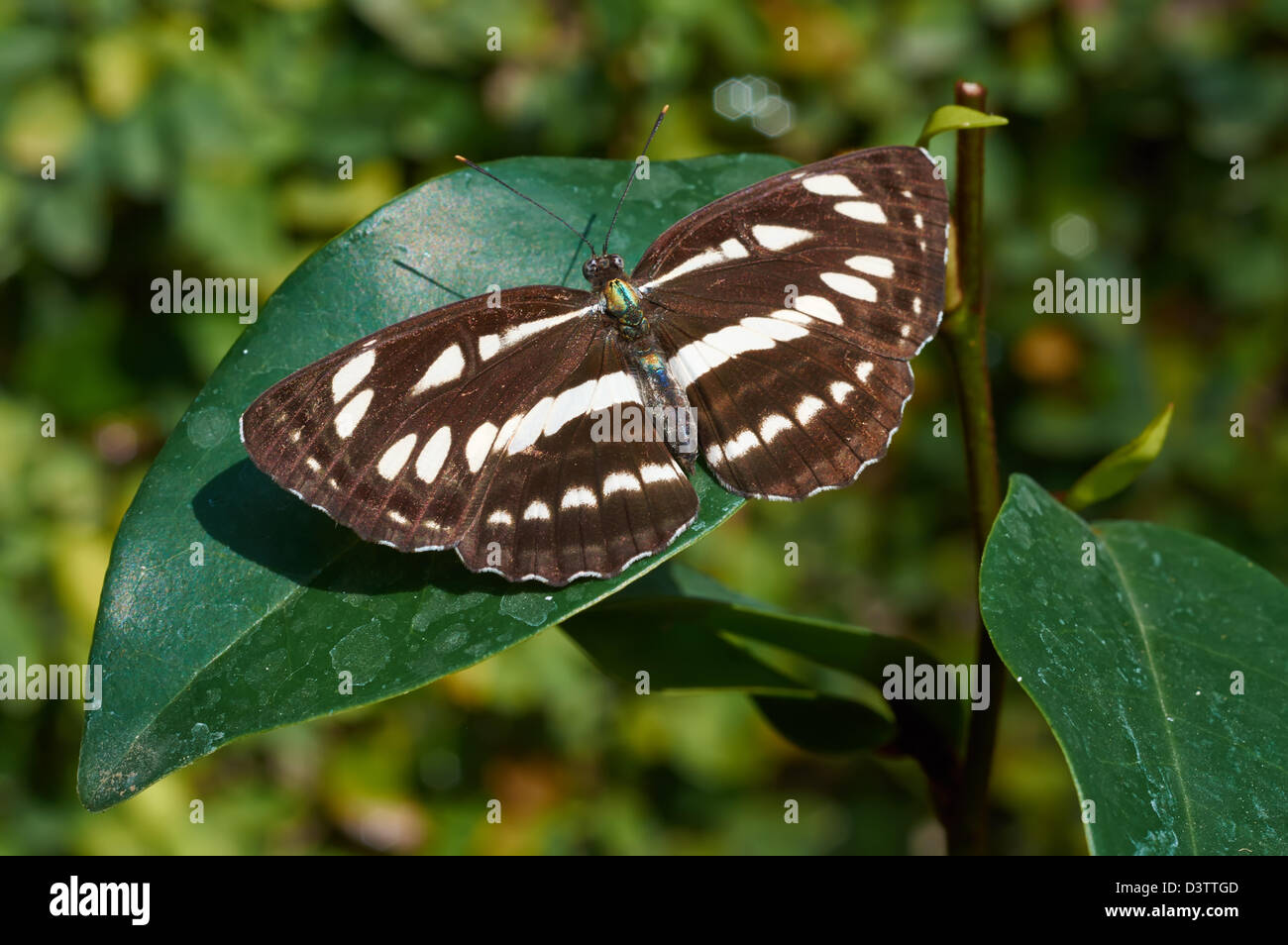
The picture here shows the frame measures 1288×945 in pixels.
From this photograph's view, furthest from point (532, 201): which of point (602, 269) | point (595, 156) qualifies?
point (595, 156)

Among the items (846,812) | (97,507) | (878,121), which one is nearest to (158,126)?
(97,507)

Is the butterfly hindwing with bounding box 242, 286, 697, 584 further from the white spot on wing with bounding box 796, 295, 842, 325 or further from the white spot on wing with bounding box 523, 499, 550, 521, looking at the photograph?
the white spot on wing with bounding box 796, 295, 842, 325

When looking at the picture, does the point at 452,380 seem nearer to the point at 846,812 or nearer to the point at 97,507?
the point at 97,507

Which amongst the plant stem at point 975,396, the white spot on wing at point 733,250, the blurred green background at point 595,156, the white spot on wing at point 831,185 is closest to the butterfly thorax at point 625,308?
the white spot on wing at point 733,250

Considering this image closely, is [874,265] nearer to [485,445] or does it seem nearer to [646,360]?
[646,360]

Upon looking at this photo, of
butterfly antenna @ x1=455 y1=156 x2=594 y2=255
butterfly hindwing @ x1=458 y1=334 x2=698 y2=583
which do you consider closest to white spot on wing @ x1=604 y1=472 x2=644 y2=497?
butterfly hindwing @ x1=458 y1=334 x2=698 y2=583

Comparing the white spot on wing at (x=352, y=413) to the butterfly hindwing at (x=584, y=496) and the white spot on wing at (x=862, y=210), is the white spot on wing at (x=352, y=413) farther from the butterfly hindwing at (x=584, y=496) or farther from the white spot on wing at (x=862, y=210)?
→ the white spot on wing at (x=862, y=210)
